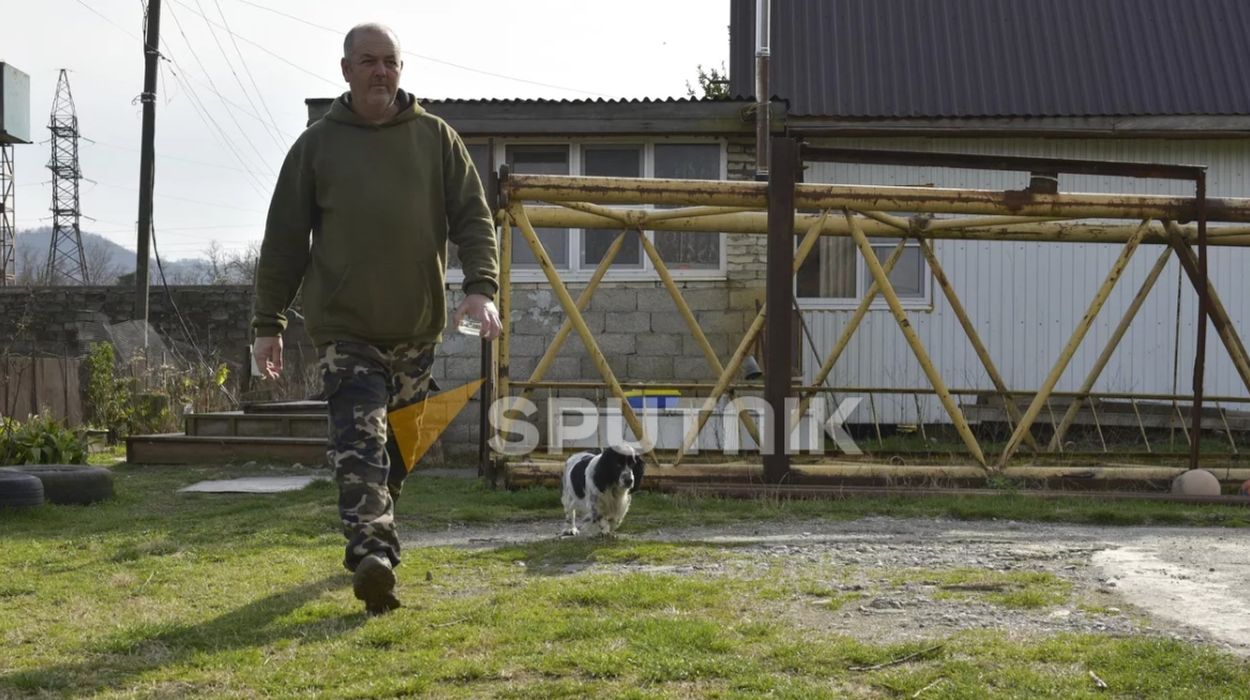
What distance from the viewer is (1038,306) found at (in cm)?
1541

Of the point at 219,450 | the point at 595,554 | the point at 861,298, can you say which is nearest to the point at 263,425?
the point at 219,450

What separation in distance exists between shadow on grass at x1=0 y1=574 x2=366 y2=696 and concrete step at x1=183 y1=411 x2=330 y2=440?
8.54m

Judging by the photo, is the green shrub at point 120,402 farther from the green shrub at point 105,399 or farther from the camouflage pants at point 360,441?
the camouflage pants at point 360,441

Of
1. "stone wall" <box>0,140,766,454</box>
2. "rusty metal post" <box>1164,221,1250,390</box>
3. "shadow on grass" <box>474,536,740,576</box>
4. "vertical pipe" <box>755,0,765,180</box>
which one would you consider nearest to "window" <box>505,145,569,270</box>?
"stone wall" <box>0,140,766,454</box>

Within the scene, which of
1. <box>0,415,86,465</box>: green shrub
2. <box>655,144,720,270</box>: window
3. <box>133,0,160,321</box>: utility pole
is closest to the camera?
<box>0,415,86,465</box>: green shrub

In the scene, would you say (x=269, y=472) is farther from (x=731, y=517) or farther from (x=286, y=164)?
(x=286, y=164)

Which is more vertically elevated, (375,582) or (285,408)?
(285,408)

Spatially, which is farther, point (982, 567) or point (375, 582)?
point (982, 567)

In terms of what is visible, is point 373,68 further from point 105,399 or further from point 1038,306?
point 105,399

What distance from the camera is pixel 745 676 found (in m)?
3.96

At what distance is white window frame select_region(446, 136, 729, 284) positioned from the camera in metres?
14.4

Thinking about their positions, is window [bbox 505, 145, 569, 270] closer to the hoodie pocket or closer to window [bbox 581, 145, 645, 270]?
window [bbox 581, 145, 645, 270]

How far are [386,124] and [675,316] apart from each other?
927cm

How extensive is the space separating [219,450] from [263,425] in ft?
2.16
